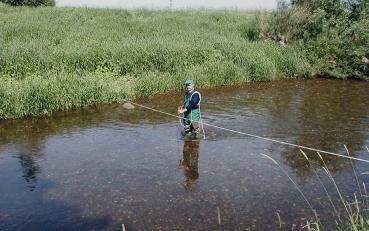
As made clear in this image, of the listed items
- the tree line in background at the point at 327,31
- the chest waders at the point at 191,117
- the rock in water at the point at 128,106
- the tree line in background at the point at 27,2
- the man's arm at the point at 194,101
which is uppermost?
the tree line in background at the point at 27,2

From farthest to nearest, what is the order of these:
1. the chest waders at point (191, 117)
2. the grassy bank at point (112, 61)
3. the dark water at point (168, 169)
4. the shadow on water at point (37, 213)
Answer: the grassy bank at point (112, 61), the chest waders at point (191, 117), the dark water at point (168, 169), the shadow on water at point (37, 213)

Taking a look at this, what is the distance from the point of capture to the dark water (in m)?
9.75

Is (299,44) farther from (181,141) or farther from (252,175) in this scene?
(252,175)

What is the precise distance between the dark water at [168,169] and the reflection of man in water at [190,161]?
4 cm

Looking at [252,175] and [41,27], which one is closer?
[252,175]

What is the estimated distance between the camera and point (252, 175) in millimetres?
12109

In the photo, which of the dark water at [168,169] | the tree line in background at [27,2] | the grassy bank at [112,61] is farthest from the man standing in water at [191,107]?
the tree line in background at [27,2]

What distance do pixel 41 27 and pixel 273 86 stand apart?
18.3m

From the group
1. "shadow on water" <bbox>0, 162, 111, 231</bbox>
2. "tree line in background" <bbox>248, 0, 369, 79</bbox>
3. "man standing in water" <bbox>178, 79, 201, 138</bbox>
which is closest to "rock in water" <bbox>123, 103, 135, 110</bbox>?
"man standing in water" <bbox>178, 79, 201, 138</bbox>

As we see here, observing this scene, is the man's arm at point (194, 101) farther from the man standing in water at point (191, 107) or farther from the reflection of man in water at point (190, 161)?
the reflection of man in water at point (190, 161)

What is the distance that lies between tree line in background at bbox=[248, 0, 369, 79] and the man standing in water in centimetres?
1678

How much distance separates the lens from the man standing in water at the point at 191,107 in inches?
554

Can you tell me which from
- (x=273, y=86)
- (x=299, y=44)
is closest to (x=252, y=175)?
(x=273, y=86)

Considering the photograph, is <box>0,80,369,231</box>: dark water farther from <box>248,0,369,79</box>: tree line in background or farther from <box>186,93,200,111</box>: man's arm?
<box>248,0,369,79</box>: tree line in background
